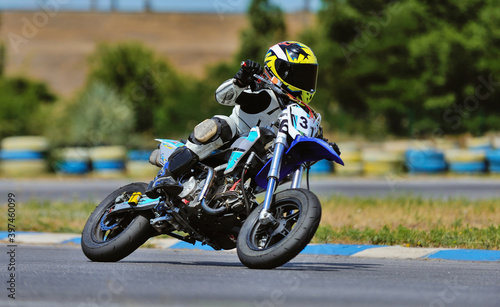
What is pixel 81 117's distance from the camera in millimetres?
28453

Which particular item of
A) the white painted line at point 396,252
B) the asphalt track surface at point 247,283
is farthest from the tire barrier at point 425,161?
the asphalt track surface at point 247,283

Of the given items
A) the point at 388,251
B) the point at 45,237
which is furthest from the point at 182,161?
the point at 45,237

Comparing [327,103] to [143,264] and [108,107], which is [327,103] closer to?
[108,107]

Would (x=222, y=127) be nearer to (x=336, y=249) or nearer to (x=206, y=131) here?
(x=206, y=131)

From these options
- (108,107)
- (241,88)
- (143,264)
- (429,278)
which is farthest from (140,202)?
(108,107)

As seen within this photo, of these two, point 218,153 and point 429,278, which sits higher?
point 218,153

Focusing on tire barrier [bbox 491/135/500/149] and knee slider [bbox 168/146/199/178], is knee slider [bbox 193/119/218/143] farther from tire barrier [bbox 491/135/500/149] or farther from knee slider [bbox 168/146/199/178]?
tire barrier [bbox 491/135/500/149]

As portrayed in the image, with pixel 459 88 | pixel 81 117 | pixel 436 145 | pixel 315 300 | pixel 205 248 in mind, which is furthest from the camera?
pixel 459 88

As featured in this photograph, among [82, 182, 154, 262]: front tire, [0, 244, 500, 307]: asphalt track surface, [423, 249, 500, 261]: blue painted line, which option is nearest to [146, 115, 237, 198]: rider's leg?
[82, 182, 154, 262]: front tire

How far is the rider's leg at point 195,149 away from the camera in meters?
7.20

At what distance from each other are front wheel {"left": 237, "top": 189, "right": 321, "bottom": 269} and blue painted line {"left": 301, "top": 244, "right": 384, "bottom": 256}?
85.3 inches

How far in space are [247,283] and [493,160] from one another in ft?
58.8

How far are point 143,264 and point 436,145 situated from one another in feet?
67.3

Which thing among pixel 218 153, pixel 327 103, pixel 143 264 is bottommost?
pixel 143 264
